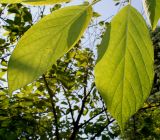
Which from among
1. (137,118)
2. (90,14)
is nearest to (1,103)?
(137,118)

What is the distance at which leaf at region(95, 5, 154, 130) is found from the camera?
0.92 feet

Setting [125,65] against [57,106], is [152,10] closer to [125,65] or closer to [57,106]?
[125,65]

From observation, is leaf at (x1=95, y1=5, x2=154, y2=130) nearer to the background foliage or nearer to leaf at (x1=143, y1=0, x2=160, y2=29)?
leaf at (x1=143, y1=0, x2=160, y2=29)

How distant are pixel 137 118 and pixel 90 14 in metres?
5.84

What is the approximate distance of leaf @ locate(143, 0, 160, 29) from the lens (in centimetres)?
28

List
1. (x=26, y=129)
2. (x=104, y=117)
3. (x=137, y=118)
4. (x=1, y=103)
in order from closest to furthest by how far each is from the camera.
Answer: (x=1, y=103), (x=26, y=129), (x=104, y=117), (x=137, y=118)

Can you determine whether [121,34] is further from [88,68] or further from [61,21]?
[88,68]

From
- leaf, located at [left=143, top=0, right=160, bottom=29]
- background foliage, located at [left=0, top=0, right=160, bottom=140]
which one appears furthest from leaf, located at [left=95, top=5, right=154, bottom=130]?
background foliage, located at [left=0, top=0, right=160, bottom=140]

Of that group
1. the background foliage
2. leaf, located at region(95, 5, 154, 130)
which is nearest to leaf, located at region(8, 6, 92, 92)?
leaf, located at region(95, 5, 154, 130)

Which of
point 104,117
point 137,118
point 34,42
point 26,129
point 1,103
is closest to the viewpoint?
point 34,42

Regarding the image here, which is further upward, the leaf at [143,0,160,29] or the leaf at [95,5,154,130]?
the leaf at [143,0,160,29]

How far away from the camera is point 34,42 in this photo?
268mm

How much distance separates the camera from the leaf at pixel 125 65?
28 cm

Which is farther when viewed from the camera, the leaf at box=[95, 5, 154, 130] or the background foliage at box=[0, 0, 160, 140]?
the background foliage at box=[0, 0, 160, 140]
